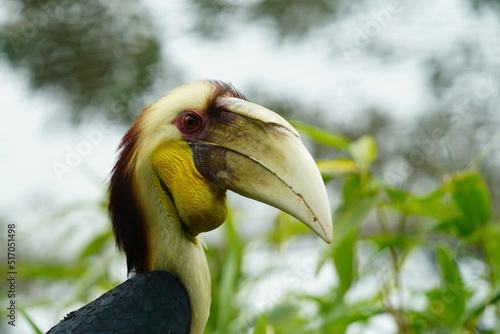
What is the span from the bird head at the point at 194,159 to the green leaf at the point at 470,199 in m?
0.78

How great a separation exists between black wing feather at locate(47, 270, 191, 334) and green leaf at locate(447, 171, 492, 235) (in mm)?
934

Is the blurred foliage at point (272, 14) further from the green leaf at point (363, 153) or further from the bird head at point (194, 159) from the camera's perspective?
the bird head at point (194, 159)

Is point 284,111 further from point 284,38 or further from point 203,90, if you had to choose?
point 203,90

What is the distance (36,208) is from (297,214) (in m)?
2.79

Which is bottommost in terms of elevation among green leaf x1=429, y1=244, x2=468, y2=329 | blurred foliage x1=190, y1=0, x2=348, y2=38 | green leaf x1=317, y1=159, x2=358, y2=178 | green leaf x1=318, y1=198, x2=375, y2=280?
green leaf x1=429, y1=244, x2=468, y2=329

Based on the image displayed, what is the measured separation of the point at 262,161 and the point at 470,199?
855 mm

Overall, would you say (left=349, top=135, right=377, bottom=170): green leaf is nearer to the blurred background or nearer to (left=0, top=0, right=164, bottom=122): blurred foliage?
the blurred background

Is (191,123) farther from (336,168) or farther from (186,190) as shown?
(336,168)

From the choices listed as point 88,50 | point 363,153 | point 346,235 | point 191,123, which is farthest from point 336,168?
point 88,50

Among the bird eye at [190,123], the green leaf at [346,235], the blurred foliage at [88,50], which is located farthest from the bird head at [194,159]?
the blurred foliage at [88,50]

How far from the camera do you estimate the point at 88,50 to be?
328 cm

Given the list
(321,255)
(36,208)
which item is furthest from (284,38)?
(321,255)

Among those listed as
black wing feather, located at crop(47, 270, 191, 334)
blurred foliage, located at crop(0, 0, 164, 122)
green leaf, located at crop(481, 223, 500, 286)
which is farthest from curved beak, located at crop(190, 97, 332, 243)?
blurred foliage, located at crop(0, 0, 164, 122)

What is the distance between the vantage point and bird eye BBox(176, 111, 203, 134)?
137 cm
